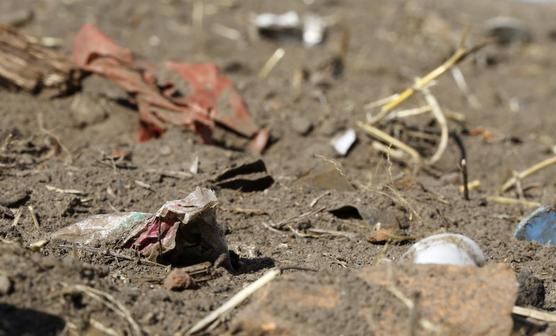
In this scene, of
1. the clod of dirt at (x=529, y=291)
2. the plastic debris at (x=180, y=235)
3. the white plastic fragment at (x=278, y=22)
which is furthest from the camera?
the white plastic fragment at (x=278, y=22)

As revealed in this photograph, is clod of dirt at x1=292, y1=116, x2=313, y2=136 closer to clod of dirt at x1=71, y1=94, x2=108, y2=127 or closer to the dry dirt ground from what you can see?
the dry dirt ground

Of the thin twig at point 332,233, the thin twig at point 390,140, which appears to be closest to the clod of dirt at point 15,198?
the thin twig at point 332,233

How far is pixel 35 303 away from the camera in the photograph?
2104mm

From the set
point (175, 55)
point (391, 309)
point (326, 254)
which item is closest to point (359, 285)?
point (391, 309)

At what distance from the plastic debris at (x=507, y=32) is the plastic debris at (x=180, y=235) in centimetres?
479

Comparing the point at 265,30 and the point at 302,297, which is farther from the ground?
the point at 302,297

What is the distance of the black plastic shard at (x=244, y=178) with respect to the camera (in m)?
3.32

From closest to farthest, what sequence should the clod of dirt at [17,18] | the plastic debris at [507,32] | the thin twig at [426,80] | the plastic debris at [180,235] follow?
the plastic debris at [180,235] → the thin twig at [426,80] → the clod of dirt at [17,18] → the plastic debris at [507,32]

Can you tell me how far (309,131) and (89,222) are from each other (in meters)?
1.68

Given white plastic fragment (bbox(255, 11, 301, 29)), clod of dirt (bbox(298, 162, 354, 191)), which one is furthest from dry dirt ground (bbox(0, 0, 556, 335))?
white plastic fragment (bbox(255, 11, 301, 29))

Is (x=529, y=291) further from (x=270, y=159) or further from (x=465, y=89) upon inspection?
(x=465, y=89)

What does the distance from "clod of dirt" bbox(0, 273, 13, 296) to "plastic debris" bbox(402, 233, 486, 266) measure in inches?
41.1

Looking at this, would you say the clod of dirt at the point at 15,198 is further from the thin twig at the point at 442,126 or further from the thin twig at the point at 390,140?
the thin twig at the point at 442,126

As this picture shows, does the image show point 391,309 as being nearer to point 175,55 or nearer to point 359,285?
point 359,285
